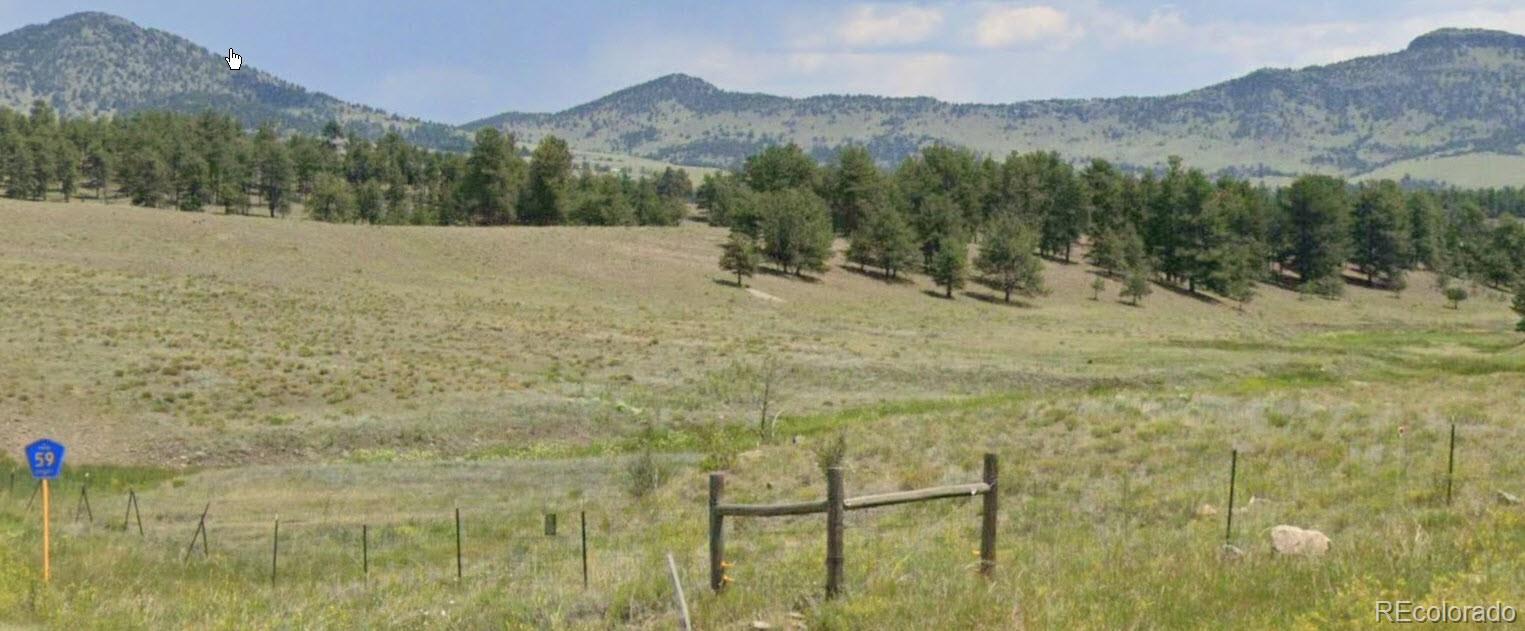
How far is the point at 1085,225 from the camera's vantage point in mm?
133875

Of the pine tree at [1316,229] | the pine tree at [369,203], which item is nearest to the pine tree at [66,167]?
the pine tree at [369,203]

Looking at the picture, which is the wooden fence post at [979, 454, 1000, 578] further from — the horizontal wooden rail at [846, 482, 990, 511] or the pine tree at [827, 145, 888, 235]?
the pine tree at [827, 145, 888, 235]

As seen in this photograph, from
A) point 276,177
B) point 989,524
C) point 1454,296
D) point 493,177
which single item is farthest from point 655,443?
point 276,177

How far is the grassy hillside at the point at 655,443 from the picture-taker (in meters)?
12.1

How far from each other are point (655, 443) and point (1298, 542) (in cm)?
2845

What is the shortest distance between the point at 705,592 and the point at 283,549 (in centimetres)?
1356

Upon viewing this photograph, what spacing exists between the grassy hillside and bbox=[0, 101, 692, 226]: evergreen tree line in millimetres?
39875

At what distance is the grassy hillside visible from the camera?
475 inches

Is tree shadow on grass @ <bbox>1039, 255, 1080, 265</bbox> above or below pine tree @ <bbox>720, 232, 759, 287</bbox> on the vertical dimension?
below

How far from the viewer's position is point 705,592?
12133mm

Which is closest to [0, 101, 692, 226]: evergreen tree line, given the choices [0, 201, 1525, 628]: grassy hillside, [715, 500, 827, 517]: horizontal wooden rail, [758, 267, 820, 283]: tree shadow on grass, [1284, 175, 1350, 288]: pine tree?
[758, 267, 820, 283]: tree shadow on grass

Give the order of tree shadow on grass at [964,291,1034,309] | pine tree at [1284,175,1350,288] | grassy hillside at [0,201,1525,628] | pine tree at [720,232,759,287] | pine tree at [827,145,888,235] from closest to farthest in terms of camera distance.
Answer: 1. grassy hillside at [0,201,1525,628]
2. pine tree at [720,232,759,287]
3. tree shadow on grass at [964,291,1034,309]
4. pine tree at [827,145,888,235]
5. pine tree at [1284,175,1350,288]

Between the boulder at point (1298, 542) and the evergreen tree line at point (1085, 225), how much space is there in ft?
298

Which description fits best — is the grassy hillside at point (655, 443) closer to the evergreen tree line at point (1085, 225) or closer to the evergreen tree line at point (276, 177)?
the evergreen tree line at point (1085, 225)
